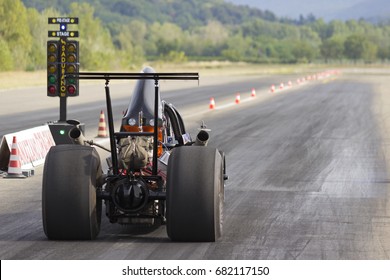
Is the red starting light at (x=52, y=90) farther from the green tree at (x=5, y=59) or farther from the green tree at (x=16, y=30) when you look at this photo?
the green tree at (x=16, y=30)

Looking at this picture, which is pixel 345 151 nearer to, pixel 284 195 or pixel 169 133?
pixel 284 195

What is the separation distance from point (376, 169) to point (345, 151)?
141 inches

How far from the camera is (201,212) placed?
10.5m

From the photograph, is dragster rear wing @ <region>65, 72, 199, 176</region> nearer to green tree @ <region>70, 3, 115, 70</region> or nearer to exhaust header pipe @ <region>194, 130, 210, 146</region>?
exhaust header pipe @ <region>194, 130, 210, 146</region>

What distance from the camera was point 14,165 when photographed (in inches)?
690

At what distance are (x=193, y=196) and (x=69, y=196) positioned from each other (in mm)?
1266

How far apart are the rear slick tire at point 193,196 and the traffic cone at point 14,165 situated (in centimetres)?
736

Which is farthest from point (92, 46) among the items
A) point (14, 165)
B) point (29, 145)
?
point (14, 165)

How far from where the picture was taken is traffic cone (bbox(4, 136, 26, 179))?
57.2 feet

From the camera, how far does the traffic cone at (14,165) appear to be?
57.2 feet

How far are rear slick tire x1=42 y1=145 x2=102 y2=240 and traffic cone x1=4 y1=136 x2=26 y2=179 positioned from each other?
6.86 metres

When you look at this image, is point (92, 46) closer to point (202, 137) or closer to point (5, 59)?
point (5, 59)

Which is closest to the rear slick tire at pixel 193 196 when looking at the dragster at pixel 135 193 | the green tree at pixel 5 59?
the dragster at pixel 135 193
